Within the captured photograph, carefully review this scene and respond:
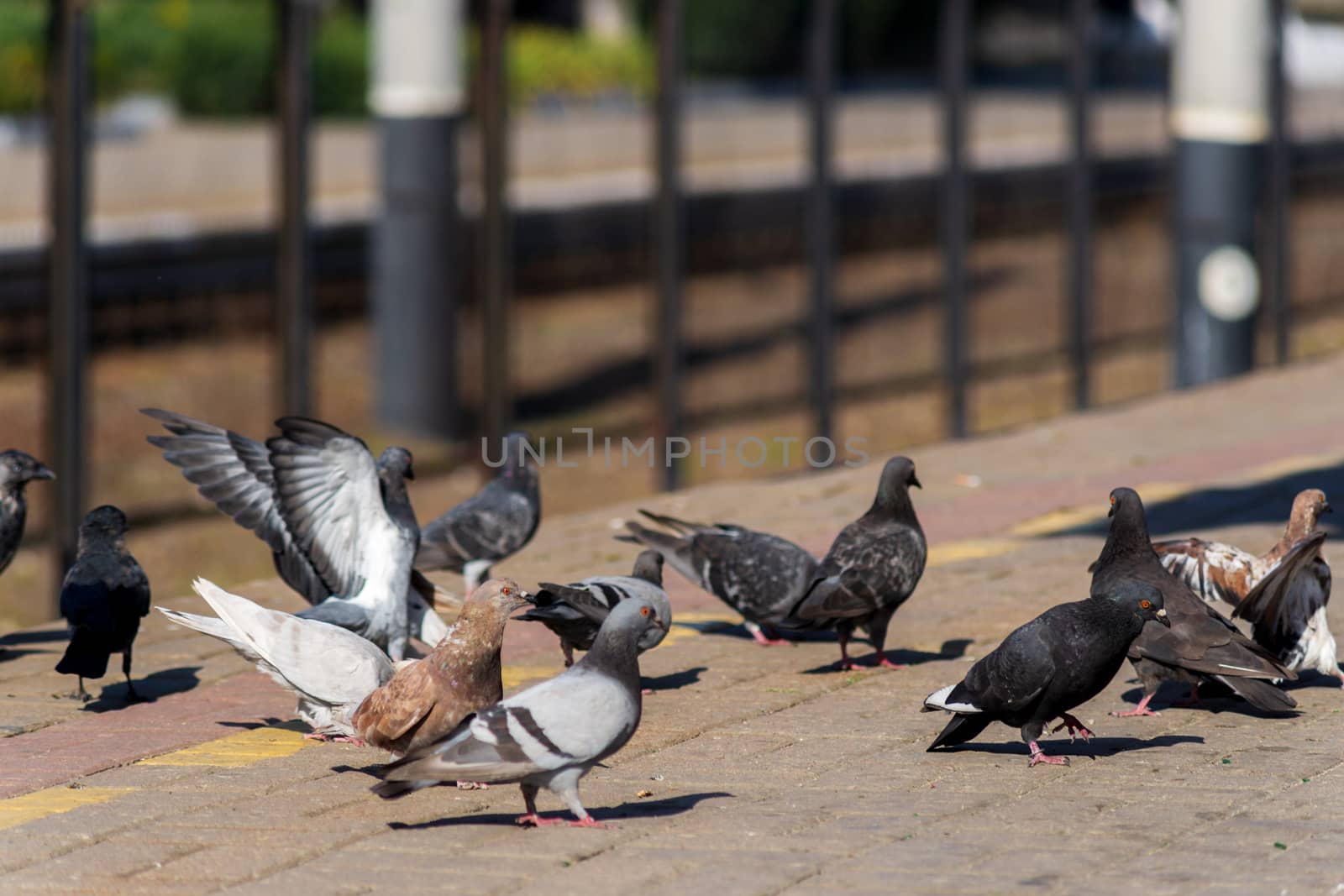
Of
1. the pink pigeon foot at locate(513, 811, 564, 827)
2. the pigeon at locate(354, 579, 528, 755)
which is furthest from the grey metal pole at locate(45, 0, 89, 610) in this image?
the pink pigeon foot at locate(513, 811, 564, 827)

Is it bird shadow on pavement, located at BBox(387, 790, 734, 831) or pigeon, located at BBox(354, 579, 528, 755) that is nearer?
bird shadow on pavement, located at BBox(387, 790, 734, 831)

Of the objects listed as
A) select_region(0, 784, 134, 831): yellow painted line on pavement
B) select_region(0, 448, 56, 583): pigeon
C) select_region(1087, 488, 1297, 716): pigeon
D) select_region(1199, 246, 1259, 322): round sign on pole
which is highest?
select_region(1199, 246, 1259, 322): round sign on pole

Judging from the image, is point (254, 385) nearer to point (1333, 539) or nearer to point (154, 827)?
point (1333, 539)

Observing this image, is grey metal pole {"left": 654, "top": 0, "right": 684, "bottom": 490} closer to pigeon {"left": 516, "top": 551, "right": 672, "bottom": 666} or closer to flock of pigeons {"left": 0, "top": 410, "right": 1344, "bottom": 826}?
flock of pigeons {"left": 0, "top": 410, "right": 1344, "bottom": 826}

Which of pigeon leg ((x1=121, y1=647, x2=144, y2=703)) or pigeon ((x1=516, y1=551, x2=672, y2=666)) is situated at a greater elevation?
pigeon ((x1=516, y1=551, x2=672, y2=666))

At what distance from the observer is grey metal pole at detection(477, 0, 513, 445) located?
1227 cm

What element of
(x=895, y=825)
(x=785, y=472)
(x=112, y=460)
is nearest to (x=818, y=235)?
(x=785, y=472)

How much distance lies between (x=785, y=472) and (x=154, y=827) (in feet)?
27.4

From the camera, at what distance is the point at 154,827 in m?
5.60

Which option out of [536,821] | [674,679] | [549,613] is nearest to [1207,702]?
[674,679]

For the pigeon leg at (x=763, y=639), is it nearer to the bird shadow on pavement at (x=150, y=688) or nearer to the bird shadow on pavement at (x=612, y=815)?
the bird shadow on pavement at (x=150, y=688)

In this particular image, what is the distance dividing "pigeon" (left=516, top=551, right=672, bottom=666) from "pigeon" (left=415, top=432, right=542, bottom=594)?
5.27ft

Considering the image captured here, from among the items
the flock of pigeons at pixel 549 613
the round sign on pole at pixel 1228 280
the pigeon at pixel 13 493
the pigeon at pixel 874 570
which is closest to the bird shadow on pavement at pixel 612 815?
the flock of pigeons at pixel 549 613

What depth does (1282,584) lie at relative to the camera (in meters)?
6.71
